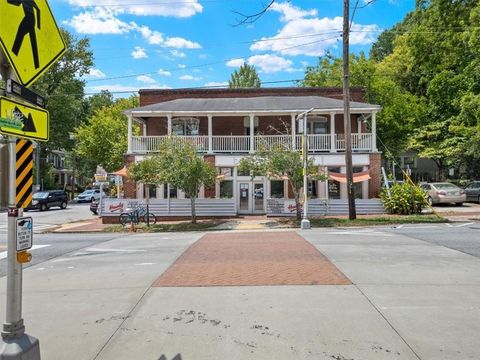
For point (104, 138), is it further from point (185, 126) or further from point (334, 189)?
point (334, 189)

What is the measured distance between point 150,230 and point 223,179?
24.2 ft

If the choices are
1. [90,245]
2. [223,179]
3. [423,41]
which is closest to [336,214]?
[223,179]

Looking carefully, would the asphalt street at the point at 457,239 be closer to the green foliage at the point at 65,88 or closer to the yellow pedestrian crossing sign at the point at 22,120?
the yellow pedestrian crossing sign at the point at 22,120

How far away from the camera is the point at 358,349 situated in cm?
471

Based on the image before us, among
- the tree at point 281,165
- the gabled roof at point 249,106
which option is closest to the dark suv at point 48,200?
the gabled roof at point 249,106

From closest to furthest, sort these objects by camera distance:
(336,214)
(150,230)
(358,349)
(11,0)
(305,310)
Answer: (11,0) → (358,349) → (305,310) → (150,230) → (336,214)

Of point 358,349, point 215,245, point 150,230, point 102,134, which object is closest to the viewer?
point 358,349

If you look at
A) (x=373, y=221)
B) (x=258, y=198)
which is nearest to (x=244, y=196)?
(x=258, y=198)

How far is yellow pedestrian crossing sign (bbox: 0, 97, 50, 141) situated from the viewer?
153 inches

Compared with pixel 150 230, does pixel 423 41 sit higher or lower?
higher

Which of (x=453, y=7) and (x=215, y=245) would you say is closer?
(x=215, y=245)

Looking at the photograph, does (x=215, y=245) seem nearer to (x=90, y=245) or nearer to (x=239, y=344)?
(x=90, y=245)

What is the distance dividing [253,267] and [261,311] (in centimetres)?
329

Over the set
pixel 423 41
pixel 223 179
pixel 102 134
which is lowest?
pixel 223 179
